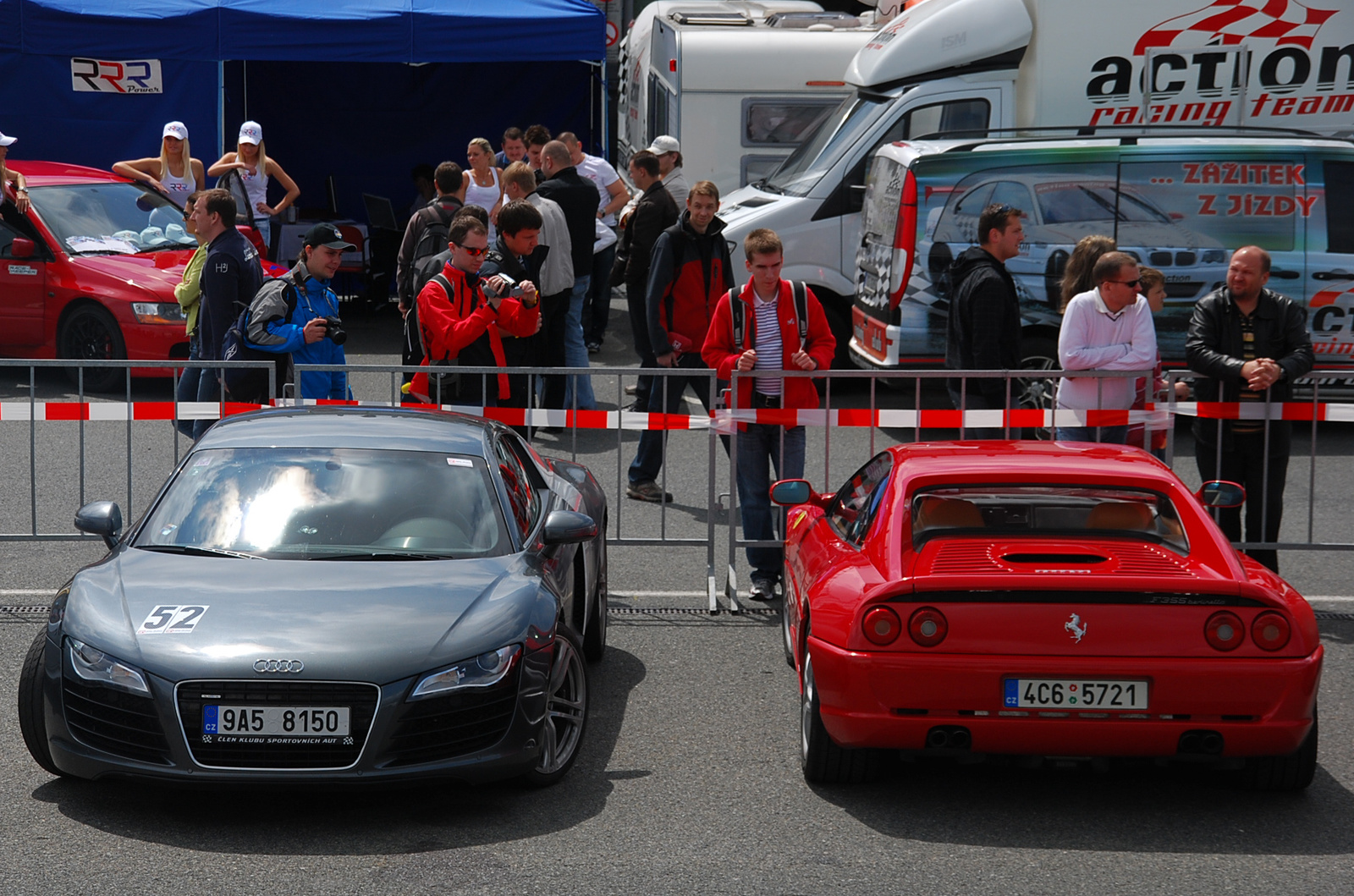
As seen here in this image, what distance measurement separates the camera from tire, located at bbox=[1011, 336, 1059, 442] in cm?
999

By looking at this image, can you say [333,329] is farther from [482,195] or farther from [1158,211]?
[1158,211]

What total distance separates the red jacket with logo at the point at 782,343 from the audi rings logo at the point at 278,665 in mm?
3691

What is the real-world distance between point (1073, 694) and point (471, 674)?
190cm

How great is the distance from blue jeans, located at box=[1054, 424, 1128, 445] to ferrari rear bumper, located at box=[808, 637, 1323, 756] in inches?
132

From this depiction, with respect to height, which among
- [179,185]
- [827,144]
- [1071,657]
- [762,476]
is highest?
[827,144]

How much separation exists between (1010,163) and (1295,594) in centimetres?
724

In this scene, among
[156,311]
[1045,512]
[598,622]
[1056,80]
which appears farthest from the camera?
[1056,80]

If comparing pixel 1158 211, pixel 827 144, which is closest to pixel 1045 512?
pixel 1158 211

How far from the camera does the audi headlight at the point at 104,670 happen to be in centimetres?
496

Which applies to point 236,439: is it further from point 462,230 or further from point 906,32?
point 906,32

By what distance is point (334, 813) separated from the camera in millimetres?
5195

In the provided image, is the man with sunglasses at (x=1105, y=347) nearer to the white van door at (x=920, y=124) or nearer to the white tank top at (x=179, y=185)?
the white van door at (x=920, y=124)

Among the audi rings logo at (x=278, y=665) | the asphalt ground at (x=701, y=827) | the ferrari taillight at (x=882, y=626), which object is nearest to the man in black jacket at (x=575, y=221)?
the asphalt ground at (x=701, y=827)

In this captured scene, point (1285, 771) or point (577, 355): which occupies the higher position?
point (577, 355)
